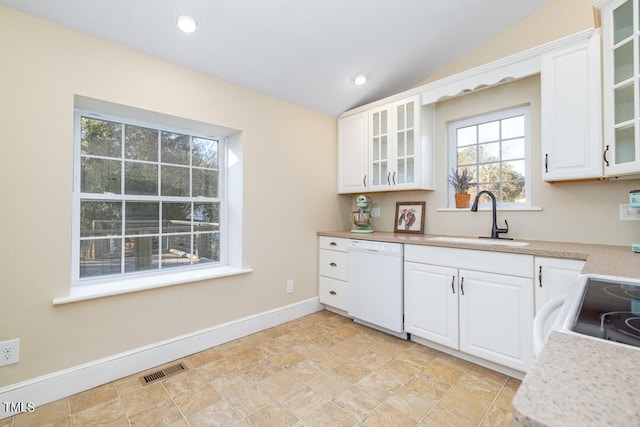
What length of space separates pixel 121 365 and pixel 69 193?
1.20 m

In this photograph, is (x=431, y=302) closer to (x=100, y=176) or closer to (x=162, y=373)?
(x=162, y=373)

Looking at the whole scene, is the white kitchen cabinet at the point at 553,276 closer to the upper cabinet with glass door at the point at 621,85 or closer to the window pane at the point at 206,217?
the upper cabinet with glass door at the point at 621,85

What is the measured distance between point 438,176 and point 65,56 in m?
3.10

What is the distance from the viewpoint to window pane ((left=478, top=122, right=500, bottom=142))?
8.94 ft

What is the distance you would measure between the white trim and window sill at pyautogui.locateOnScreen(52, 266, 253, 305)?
2.38m

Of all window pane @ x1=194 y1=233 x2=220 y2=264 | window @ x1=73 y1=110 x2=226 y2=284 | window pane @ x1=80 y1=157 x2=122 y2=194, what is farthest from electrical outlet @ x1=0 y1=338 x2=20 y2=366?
window pane @ x1=194 y1=233 x2=220 y2=264

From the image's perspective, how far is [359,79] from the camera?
2.96 metres

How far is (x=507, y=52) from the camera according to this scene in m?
2.62

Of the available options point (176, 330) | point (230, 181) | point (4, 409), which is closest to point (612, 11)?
point (230, 181)

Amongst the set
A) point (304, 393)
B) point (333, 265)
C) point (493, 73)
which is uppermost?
point (493, 73)

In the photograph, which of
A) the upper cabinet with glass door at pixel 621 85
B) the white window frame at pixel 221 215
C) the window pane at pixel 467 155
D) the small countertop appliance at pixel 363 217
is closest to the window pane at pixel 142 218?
the white window frame at pixel 221 215

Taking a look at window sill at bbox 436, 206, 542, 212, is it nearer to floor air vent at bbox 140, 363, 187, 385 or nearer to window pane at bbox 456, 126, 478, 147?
window pane at bbox 456, 126, 478, 147

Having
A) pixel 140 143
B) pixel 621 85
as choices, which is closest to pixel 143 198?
pixel 140 143

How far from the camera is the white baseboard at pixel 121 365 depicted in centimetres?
171
